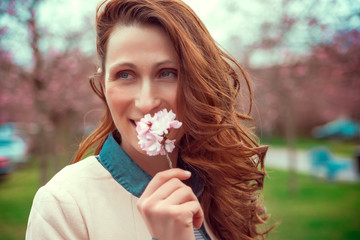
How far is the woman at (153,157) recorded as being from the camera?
136 centimetres

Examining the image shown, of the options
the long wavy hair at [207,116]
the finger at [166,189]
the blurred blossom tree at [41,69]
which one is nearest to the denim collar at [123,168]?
the long wavy hair at [207,116]

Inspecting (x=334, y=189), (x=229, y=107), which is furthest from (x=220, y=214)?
(x=334, y=189)

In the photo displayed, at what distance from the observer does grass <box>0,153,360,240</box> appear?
6578mm

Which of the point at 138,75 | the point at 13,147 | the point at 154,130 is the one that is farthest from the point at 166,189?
the point at 13,147

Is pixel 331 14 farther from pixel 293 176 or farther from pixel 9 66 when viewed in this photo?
pixel 9 66

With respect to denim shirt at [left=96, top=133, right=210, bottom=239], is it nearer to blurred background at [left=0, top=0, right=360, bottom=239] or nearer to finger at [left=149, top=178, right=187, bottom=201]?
finger at [left=149, top=178, right=187, bottom=201]

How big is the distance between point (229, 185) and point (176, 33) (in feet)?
2.87

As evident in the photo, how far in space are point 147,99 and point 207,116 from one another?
37cm

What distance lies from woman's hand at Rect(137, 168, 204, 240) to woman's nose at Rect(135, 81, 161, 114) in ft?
1.02

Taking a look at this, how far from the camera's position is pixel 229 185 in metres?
1.91

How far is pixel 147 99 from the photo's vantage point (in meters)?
1.49

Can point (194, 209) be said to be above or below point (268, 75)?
below

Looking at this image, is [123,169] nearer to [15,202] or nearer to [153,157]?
[153,157]

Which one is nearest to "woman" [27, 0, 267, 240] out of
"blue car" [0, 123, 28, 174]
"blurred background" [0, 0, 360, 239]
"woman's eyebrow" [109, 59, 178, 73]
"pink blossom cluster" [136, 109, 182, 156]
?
"woman's eyebrow" [109, 59, 178, 73]
